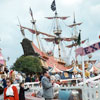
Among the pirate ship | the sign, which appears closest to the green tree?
the pirate ship

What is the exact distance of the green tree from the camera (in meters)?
49.6

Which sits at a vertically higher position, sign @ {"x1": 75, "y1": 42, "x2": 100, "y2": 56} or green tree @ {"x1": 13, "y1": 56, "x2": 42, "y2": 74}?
green tree @ {"x1": 13, "y1": 56, "x2": 42, "y2": 74}

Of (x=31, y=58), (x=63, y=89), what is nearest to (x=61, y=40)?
(x=31, y=58)

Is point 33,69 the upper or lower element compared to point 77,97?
upper

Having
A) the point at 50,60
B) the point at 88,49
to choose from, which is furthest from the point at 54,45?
the point at 88,49

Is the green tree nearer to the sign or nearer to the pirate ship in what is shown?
the pirate ship

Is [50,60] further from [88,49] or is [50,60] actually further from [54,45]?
[88,49]

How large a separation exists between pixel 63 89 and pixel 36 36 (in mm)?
54184

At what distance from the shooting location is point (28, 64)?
162ft

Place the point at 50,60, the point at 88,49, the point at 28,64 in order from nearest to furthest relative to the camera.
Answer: the point at 88,49 → the point at 28,64 → the point at 50,60

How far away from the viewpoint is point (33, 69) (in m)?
49.6

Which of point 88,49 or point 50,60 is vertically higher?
point 50,60

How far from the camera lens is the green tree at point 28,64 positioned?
163 feet

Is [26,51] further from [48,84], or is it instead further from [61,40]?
[48,84]
